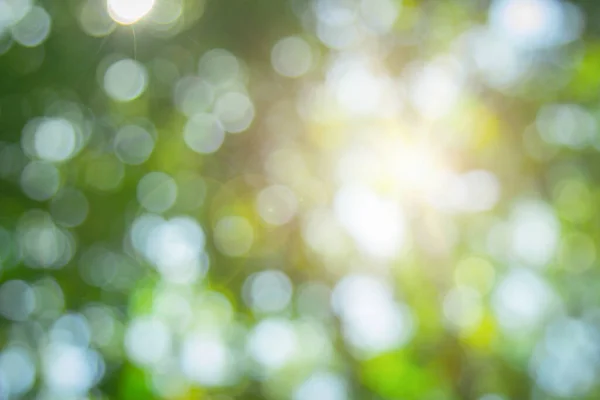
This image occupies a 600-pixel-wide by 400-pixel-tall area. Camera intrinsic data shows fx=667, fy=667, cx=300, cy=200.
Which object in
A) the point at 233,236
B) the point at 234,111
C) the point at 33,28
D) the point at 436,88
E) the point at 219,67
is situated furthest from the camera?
the point at 233,236

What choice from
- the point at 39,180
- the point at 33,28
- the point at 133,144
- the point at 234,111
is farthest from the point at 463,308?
the point at 33,28

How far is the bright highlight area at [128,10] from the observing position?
4.76 m

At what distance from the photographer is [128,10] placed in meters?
4.80

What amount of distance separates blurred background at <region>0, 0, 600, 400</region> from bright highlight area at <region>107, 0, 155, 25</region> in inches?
0.7

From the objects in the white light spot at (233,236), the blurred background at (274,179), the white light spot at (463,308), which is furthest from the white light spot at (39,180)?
the white light spot at (463,308)

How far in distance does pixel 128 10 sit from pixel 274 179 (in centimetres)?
190

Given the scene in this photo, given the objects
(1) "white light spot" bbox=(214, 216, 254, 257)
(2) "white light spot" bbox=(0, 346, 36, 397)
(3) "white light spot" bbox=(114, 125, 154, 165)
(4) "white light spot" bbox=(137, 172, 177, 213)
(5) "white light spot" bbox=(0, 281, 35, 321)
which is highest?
(3) "white light spot" bbox=(114, 125, 154, 165)

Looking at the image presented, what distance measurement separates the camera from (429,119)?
5.98 metres

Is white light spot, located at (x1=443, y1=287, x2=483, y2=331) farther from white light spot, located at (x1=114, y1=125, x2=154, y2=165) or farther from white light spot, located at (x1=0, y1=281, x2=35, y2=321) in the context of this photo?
white light spot, located at (x1=0, y1=281, x2=35, y2=321)

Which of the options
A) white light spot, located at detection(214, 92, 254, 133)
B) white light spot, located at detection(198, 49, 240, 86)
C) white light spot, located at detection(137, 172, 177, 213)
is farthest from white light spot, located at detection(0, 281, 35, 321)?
white light spot, located at detection(198, 49, 240, 86)

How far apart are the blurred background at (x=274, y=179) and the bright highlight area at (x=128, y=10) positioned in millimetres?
17

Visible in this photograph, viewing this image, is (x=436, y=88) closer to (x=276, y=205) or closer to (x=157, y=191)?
(x=276, y=205)

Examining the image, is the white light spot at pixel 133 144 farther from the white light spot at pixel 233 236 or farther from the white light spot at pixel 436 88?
the white light spot at pixel 436 88

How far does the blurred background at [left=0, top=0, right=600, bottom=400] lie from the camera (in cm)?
535
